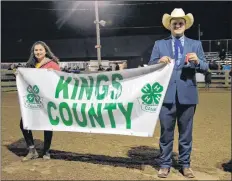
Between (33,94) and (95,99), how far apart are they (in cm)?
98

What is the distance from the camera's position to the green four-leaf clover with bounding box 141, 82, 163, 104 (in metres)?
4.47

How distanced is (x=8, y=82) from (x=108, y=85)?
53.9 ft

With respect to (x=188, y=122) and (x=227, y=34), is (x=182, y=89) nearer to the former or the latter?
(x=188, y=122)

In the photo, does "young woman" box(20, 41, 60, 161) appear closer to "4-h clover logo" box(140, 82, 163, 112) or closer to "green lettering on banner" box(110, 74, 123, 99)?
"green lettering on banner" box(110, 74, 123, 99)

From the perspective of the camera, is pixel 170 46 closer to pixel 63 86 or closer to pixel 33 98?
pixel 63 86

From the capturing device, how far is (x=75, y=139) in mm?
6863

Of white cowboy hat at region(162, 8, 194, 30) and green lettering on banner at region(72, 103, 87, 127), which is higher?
white cowboy hat at region(162, 8, 194, 30)

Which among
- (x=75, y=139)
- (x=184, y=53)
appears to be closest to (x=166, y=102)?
(x=184, y=53)

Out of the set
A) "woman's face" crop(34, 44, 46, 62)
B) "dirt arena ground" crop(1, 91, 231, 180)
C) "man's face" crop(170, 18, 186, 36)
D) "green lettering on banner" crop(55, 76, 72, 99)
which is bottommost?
"dirt arena ground" crop(1, 91, 231, 180)

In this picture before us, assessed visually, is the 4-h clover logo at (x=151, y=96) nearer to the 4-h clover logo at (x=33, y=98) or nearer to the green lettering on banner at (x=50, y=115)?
the green lettering on banner at (x=50, y=115)

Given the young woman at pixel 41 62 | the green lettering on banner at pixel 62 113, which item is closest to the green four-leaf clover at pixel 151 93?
the green lettering on banner at pixel 62 113

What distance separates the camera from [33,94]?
17.1ft

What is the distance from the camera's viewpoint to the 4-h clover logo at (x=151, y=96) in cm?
447

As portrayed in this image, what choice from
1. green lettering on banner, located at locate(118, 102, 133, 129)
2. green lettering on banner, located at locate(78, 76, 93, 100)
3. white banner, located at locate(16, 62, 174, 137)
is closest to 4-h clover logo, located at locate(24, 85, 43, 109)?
white banner, located at locate(16, 62, 174, 137)
